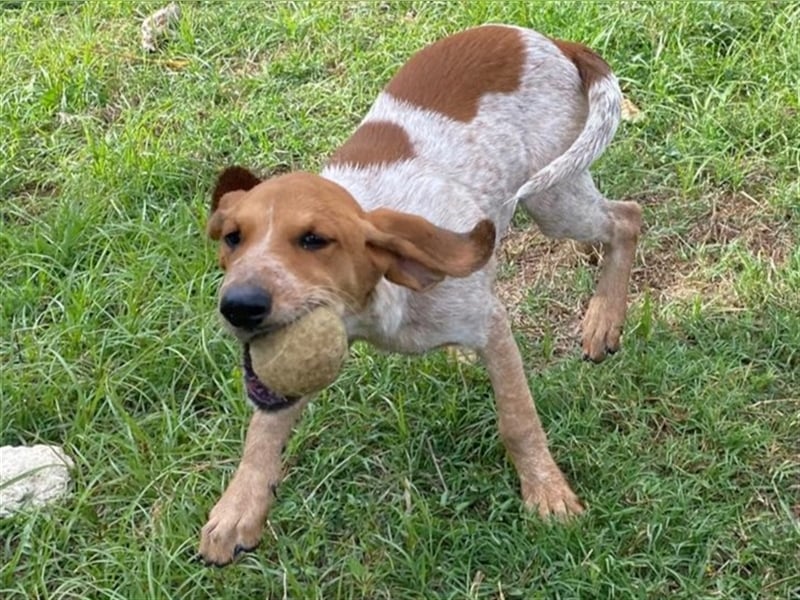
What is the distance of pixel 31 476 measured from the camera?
4.10 meters

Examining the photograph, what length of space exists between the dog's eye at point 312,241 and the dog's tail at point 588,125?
806mm

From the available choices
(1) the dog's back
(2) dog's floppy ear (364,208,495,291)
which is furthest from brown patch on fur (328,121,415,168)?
(2) dog's floppy ear (364,208,495,291)

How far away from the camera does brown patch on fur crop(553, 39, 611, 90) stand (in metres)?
4.61

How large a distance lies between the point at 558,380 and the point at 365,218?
51.8 inches

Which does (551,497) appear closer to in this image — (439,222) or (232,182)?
(439,222)

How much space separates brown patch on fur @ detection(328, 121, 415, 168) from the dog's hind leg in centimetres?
57

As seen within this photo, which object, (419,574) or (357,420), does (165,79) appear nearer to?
(357,420)

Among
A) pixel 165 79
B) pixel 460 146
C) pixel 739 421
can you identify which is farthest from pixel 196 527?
pixel 165 79

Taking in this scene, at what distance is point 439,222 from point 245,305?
1185 mm

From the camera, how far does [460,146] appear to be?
4273 millimetres

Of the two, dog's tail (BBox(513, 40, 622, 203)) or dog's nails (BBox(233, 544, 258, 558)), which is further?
dog's tail (BBox(513, 40, 622, 203))

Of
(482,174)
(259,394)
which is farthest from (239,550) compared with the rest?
(482,174)

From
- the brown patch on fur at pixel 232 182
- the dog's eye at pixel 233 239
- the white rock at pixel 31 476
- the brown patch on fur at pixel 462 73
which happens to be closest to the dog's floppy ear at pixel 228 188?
the brown patch on fur at pixel 232 182

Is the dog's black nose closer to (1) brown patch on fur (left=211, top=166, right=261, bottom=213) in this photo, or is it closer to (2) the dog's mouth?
(2) the dog's mouth
